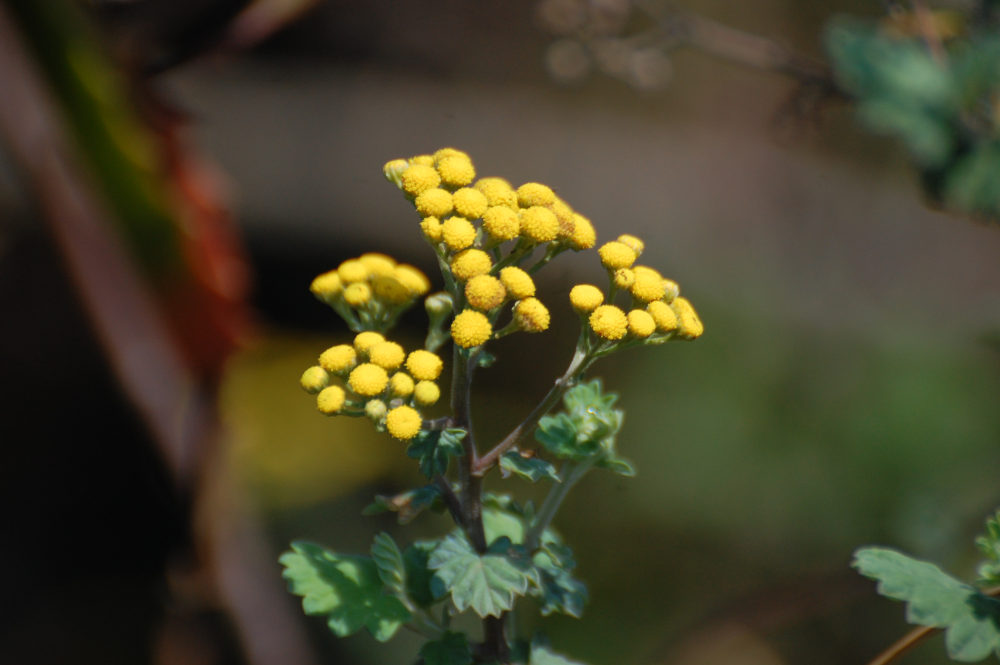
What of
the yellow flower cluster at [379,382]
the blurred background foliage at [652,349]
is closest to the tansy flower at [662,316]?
the yellow flower cluster at [379,382]

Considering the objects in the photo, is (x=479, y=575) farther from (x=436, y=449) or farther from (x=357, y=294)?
(x=357, y=294)

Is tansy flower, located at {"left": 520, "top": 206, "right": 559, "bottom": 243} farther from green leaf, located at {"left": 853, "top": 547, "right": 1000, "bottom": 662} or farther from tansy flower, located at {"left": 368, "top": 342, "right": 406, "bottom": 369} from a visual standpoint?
green leaf, located at {"left": 853, "top": 547, "right": 1000, "bottom": 662}

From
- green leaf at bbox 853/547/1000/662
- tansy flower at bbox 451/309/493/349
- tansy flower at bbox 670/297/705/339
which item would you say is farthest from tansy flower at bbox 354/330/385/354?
green leaf at bbox 853/547/1000/662

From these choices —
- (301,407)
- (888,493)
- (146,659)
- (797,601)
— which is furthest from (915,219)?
(146,659)

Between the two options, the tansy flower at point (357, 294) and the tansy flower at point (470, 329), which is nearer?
the tansy flower at point (470, 329)

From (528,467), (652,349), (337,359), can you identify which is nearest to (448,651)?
(528,467)

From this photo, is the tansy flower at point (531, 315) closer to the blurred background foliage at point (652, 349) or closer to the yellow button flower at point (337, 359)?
the yellow button flower at point (337, 359)
